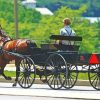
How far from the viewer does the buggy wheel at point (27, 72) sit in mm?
18297

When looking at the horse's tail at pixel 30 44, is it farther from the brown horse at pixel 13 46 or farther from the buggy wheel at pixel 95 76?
the buggy wheel at pixel 95 76

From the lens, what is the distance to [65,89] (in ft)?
58.5

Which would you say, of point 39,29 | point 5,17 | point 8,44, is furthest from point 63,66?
point 5,17

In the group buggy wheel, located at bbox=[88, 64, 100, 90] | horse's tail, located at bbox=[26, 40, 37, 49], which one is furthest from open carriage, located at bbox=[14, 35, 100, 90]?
horse's tail, located at bbox=[26, 40, 37, 49]

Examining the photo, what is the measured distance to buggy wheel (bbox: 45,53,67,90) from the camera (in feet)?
57.8

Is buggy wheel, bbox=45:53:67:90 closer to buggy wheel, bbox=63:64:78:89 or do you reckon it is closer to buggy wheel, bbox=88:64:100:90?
buggy wheel, bbox=63:64:78:89

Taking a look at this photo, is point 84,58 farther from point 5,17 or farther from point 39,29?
point 5,17

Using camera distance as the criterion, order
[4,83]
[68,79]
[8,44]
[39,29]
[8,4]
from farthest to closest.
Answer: [8,4] < [39,29] < [4,83] < [8,44] < [68,79]

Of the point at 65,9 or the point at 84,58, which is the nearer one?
the point at 84,58

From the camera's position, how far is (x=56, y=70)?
1780 centimetres

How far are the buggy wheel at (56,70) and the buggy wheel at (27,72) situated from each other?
1.70 ft

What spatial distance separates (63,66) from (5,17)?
9020 cm

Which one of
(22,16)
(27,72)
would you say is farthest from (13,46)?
(22,16)

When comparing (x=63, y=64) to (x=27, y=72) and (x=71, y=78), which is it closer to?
(x=71, y=78)
